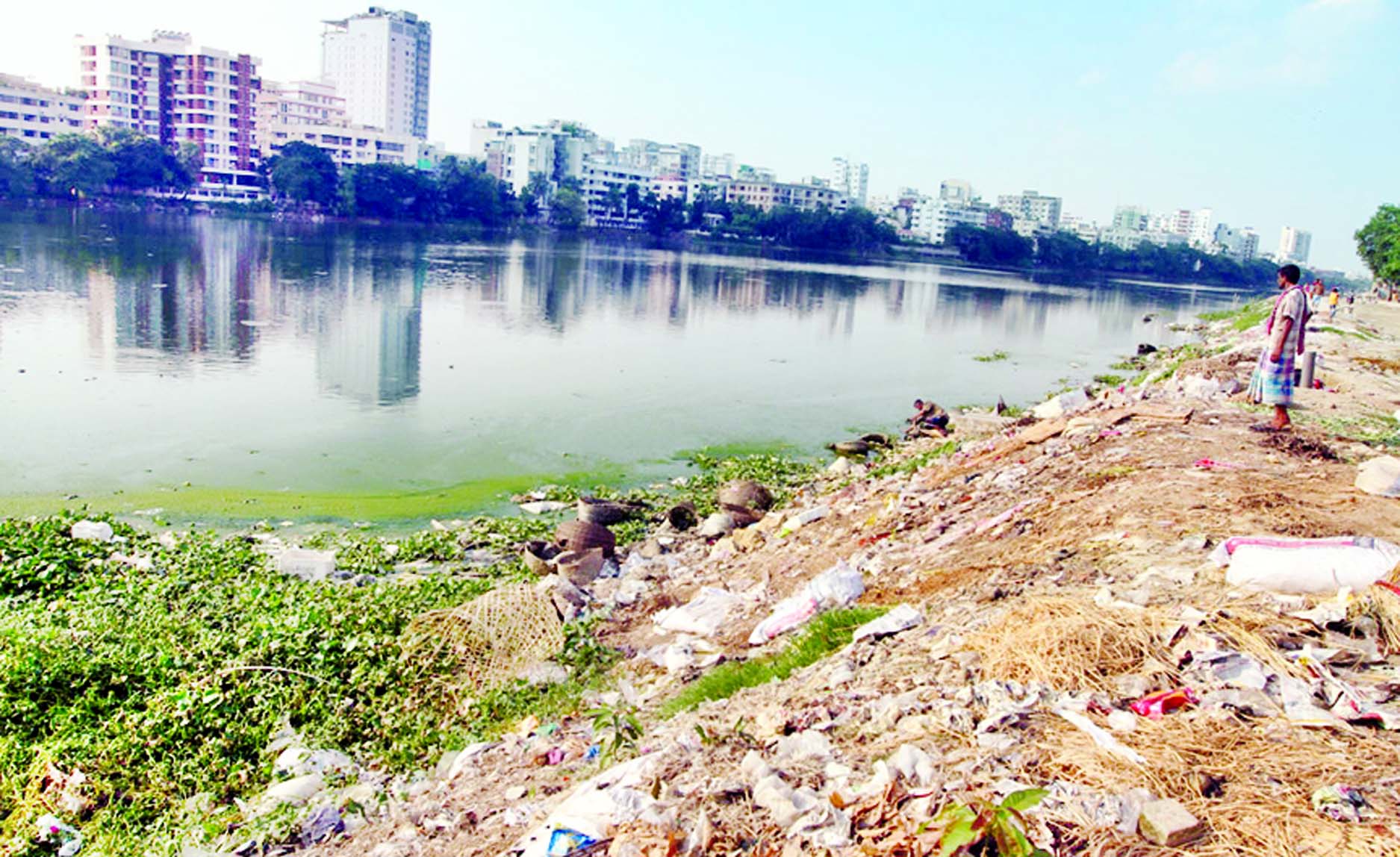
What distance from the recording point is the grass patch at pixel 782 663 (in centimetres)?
509

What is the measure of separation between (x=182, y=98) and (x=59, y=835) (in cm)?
10055

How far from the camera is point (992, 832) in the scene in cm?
278

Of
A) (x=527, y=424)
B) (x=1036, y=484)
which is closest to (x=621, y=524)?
(x=1036, y=484)

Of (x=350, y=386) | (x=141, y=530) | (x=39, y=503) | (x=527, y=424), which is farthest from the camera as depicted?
(x=350, y=386)

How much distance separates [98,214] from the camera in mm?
61062

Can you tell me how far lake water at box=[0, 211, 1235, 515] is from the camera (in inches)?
468

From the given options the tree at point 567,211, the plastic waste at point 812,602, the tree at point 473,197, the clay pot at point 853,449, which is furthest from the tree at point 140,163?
the plastic waste at point 812,602

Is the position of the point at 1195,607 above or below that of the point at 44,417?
above

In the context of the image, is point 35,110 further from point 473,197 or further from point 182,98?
point 473,197

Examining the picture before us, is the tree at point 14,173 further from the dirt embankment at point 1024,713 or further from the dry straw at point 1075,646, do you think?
the dry straw at point 1075,646

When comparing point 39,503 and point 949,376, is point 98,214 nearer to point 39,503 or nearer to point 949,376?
point 949,376

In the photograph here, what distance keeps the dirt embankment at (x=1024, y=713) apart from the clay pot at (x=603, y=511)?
2460 millimetres

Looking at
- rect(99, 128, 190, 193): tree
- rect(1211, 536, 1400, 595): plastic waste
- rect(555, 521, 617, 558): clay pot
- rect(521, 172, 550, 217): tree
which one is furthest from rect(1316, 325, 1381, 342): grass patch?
rect(521, 172, 550, 217): tree

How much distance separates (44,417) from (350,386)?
436 cm
